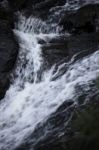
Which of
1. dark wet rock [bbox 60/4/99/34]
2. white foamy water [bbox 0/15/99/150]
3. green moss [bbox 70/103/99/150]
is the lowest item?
green moss [bbox 70/103/99/150]

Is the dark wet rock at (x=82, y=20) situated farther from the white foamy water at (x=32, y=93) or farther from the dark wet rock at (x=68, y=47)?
the white foamy water at (x=32, y=93)

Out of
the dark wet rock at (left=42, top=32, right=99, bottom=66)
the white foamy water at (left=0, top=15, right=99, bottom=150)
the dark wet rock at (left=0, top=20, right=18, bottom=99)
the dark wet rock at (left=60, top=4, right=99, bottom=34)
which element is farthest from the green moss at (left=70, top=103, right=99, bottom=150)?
the dark wet rock at (left=60, top=4, right=99, bottom=34)

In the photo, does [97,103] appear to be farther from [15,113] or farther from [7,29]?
[7,29]

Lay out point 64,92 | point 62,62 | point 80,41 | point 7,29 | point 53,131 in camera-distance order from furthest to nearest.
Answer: point 7,29
point 80,41
point 62,62
point 64,92
point 53,131

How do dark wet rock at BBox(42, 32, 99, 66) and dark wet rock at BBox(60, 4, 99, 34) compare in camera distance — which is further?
dark wet rock at BBox(60, 4, 99, 34)

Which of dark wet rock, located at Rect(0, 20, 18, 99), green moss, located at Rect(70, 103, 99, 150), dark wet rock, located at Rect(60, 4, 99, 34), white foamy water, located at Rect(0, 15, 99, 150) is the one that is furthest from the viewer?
dark wet rock, located at Rect(60, 4, 99, 34)

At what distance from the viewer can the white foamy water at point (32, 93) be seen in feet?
24.1

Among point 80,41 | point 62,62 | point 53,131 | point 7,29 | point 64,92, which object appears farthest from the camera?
point 7,29

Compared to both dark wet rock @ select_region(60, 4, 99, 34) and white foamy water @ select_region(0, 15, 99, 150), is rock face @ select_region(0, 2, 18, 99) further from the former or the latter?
dark wet rock @ select_region(60, 4, 99, 34)

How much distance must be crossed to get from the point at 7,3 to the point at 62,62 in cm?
597

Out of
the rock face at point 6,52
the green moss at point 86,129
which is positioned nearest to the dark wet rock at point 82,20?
the rock face at point 6,52

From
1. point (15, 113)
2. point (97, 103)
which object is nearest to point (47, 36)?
point (15, 113)

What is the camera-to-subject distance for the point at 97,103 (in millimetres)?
7035

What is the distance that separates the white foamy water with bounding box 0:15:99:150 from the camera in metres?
7.35
